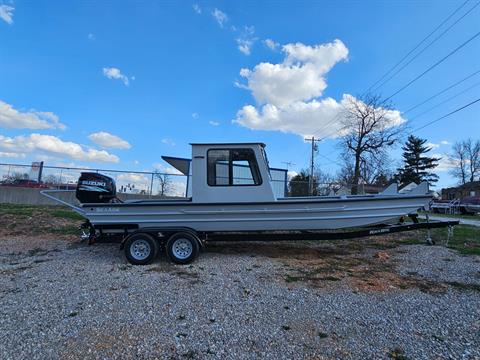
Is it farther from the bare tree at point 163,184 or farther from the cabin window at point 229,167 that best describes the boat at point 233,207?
the bare tree at point 163,184

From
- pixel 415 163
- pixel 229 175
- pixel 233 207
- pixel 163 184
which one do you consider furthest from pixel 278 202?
pixel 415 163

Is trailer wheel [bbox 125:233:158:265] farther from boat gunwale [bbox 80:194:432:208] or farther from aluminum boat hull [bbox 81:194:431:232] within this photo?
boat gunwale [bbox 80:194:432:208]

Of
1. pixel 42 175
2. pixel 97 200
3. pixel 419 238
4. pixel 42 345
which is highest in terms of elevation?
pixel 42 175

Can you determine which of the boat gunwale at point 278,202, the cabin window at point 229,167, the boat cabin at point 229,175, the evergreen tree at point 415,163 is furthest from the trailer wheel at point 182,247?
the evergreen tree at point 415,163

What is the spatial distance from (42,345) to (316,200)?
472 cm

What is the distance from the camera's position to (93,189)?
6.54m

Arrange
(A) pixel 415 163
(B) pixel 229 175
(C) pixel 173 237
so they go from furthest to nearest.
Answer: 1. (A) pixel 415 163
2. (B) pixel 229 175
3. (C) pixel 173 237

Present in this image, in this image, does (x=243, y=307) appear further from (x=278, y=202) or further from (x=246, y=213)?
(x=278, y=202)

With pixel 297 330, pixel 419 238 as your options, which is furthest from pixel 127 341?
pixel 419 238

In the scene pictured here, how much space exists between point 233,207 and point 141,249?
6.24 feet

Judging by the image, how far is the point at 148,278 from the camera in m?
5.20

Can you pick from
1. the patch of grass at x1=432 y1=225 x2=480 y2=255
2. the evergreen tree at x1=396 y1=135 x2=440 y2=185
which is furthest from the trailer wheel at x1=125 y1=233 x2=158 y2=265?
the evergreen tree at x1=396 y1=135 x2=440 y2=185

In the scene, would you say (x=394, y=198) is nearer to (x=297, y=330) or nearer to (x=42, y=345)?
(x=297, y=330)

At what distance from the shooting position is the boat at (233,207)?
6.23m
